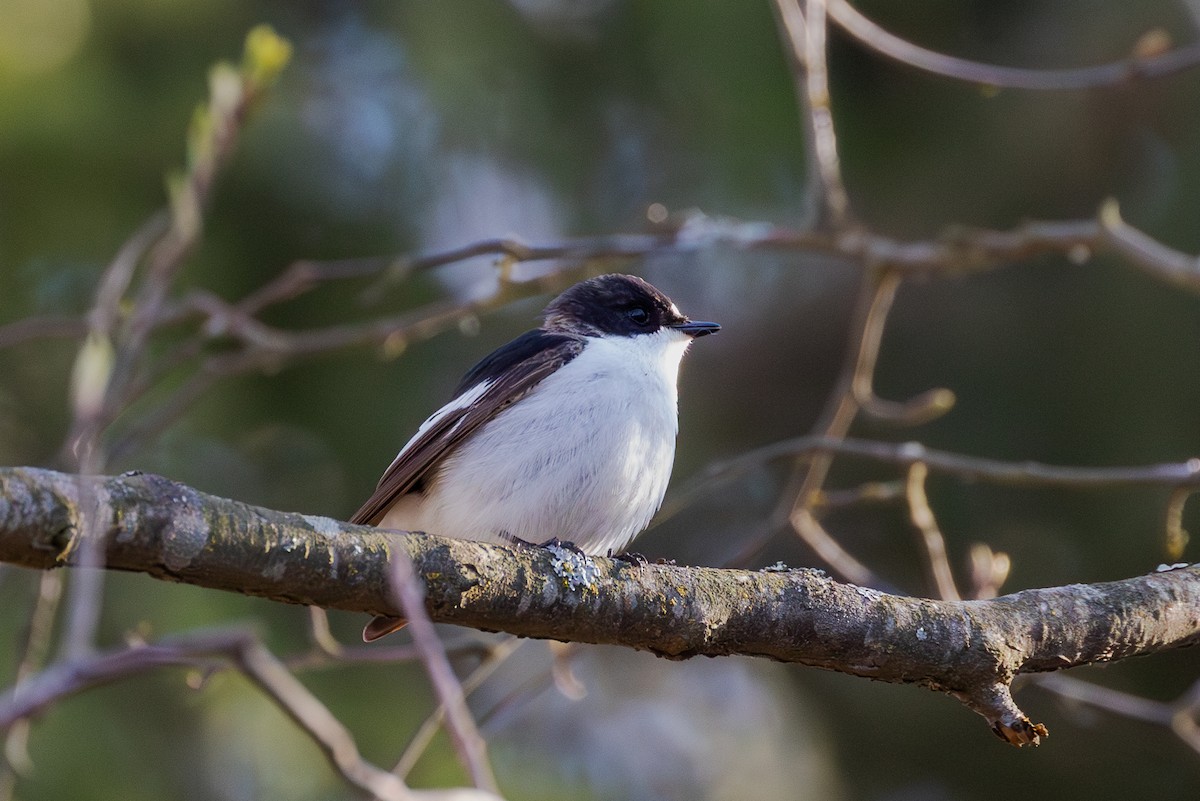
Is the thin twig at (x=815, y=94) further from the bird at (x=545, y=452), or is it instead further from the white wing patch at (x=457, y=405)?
the white wing patch at (x=457, y=405)

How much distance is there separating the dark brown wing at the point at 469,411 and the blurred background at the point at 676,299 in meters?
0.47

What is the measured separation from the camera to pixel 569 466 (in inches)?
159

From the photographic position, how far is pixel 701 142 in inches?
272

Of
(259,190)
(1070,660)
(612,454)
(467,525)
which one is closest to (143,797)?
(467,525)

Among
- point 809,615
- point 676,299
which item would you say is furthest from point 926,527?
point 676,299

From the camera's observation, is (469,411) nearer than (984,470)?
No

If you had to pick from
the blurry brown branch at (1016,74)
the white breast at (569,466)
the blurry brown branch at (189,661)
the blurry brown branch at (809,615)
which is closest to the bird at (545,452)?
the white breast at (569,466)

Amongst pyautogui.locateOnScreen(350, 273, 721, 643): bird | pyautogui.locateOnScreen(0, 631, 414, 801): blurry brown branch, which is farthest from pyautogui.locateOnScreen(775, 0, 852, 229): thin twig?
pyautogui.locateOnScreen(0, 631, 414, 801): blurry brown branch

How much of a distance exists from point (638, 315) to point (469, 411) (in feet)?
2.98

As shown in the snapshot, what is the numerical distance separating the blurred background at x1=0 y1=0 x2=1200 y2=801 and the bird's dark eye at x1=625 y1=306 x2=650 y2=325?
0.59 meters

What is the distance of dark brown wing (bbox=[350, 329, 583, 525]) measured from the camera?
4277 mm

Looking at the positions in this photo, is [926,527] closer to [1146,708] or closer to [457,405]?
[1146,708]

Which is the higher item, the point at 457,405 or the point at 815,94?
the point at 815,94

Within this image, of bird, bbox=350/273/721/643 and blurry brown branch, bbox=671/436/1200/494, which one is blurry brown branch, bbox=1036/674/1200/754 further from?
bird, bbox=350/273/721/643
